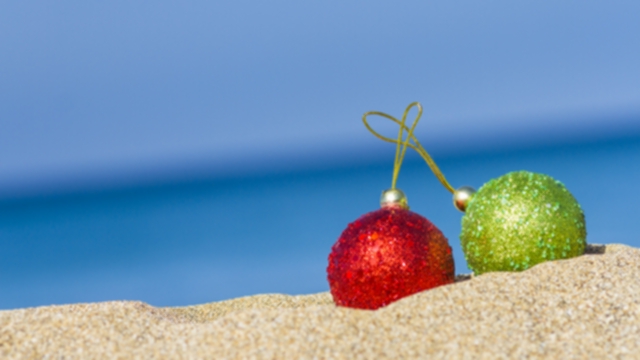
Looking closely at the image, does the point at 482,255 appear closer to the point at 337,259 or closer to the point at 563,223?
the point at 563,223

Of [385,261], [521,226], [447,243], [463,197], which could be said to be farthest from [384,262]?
[463,197]

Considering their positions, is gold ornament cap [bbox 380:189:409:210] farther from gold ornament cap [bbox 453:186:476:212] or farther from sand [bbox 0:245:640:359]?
sand [bbox 0:245:640:359]

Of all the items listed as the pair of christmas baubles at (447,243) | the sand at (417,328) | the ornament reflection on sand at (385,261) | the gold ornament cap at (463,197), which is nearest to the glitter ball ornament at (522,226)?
the pair of christmas baubles at (447,243)

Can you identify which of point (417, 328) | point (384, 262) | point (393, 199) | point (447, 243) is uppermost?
point (393, 199)

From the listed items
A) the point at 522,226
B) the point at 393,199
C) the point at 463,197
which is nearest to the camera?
the point at 522,226

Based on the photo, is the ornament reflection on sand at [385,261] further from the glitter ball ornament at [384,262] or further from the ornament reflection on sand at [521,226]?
the ornament reflection on sand at [521,226]

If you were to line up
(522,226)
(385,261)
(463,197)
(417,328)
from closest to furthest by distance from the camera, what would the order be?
(417,328)
(385,261)
(522,226)
(463,197)

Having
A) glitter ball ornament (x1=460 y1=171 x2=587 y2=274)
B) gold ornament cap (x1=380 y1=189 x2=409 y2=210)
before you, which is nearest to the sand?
glitter ball ornament (x1=460 y1=171 x2=587 y2=274)

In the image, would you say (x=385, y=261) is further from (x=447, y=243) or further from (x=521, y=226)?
(x=521, y=226)
